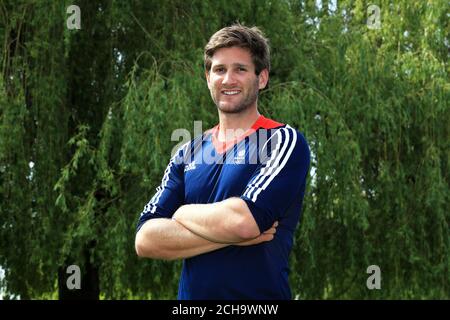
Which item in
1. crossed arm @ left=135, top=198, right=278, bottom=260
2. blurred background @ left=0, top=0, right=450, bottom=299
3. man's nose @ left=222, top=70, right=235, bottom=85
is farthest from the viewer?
blurred background @ left=0, top=0, right=450, bottom=299

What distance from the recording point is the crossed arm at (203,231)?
10.3 feet

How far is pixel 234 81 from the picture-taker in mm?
3293

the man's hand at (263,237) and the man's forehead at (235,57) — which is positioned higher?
the man's forehead at (235,57)

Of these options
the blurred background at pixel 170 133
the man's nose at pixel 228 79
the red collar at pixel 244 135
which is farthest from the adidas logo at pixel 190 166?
the blurred background at pixel 170 133

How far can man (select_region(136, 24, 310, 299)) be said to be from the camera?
10.3 feet

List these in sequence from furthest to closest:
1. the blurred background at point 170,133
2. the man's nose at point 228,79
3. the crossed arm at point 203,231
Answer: the blurred background at point 170,133 → the man's nose at point 228,79 → the crossed arm at point 203,231

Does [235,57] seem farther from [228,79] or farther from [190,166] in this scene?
[190,166]

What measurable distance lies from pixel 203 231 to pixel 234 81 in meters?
0.61

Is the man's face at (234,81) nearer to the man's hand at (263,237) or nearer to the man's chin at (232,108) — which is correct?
the man's chin at (232,108)

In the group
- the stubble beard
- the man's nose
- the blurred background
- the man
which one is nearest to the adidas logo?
the man

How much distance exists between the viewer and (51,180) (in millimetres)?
10148

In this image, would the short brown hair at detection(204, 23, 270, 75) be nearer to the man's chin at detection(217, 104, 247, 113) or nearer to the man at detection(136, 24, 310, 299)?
the man at detection(136, 24, 310, 299)
